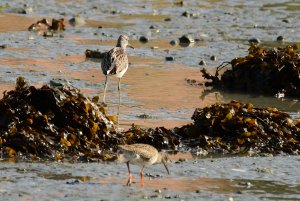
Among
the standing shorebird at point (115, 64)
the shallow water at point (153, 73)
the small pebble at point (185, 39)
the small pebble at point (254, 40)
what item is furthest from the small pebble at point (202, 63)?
the small pebble at point (254, 40)

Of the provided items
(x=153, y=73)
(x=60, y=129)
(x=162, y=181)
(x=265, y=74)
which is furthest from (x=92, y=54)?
(x=162, y=181)

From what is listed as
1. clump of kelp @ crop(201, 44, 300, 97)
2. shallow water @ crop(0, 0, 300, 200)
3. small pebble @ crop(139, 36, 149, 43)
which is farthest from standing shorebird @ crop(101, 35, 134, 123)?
small pebble @ crop(139, 36, 149, 43)

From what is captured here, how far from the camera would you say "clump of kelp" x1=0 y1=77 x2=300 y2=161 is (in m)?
9.38

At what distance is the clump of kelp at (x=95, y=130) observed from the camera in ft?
30.8

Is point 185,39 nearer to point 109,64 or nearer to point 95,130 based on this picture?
point 109,64

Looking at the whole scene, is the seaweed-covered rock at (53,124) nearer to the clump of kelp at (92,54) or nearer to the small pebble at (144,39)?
the clump of kelp at (92,54)

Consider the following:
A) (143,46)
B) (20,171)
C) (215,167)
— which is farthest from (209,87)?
(20,171)

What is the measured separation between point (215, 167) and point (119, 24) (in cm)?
1056

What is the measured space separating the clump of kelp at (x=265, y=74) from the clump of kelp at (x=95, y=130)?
3.07 m

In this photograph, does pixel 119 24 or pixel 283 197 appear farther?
pixel 119 24

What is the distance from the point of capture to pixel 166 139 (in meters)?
9.98

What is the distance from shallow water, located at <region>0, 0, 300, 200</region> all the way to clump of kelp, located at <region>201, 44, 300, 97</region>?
0.28m

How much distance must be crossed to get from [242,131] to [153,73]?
4.51 metres

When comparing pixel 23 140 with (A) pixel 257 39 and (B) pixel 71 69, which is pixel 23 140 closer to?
(B) pixel 71 69
